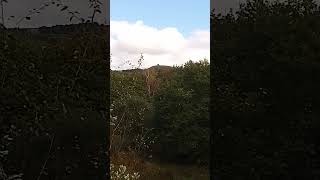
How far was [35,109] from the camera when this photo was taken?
3168mm

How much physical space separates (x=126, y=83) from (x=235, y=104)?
1.89m

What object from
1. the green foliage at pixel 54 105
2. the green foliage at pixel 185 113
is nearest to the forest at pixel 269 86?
the green foliage at pixel 54 105

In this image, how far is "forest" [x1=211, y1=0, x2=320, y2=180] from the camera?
10.3 ft

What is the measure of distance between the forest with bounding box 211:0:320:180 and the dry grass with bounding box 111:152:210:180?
109cm

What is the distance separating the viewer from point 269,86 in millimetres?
3238

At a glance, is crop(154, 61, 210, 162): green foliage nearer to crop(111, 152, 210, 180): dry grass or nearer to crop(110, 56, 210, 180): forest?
crop(110, 56, 210, 180): forest

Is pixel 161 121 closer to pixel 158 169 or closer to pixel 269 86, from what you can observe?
pixel 158 169

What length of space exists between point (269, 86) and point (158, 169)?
186cm

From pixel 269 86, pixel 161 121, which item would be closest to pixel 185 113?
pixel 161 121

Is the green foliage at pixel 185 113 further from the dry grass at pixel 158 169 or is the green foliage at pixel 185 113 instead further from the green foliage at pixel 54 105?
the green foliage at pixel 54 105

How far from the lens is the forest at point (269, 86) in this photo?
124 inches

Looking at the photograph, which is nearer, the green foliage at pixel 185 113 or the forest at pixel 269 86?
the forest at pixel 269 86

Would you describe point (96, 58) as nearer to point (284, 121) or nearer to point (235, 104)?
point (235, 104)

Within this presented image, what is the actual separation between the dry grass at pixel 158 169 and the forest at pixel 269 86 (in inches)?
43.0
